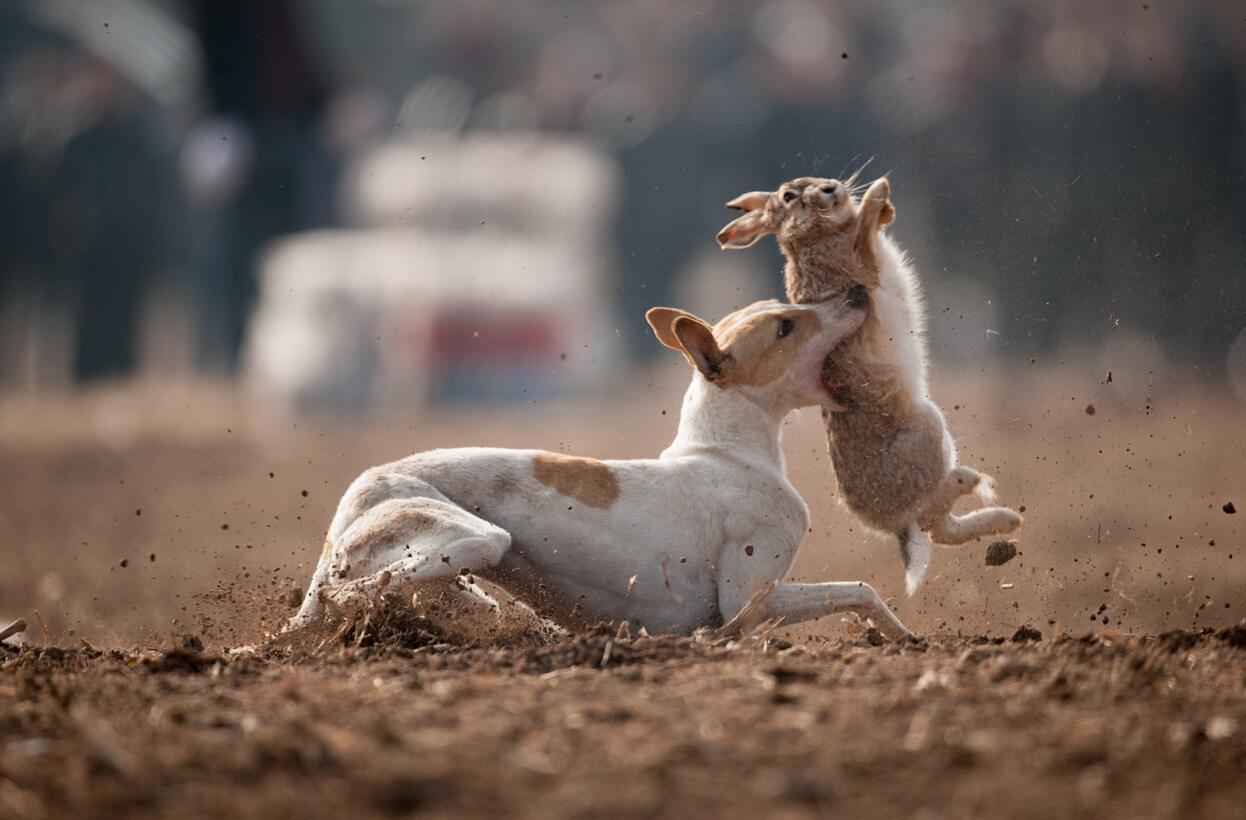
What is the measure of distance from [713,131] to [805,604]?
19.4 metres

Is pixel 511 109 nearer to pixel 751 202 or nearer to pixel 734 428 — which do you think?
pixel 751 202

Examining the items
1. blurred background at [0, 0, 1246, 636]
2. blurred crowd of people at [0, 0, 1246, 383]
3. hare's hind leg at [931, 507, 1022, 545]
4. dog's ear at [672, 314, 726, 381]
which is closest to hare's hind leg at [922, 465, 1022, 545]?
hare's hind leg at [931, 507, 1022, 545]

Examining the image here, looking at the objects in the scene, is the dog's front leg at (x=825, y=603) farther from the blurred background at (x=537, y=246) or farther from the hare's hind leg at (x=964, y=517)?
the blurred background at (x=537, y=246)

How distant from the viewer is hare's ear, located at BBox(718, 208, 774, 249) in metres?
7.04

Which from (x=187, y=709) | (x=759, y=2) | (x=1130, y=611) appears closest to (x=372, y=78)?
(x=759, y=2)

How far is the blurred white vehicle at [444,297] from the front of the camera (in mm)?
21875

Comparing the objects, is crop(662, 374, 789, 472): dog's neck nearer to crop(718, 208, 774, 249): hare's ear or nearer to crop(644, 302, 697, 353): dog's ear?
crop(644, 302, 697, 353): dog's ear

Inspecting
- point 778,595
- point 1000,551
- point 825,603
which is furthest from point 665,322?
point 1000,551

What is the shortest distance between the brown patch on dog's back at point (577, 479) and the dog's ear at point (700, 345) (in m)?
0.63

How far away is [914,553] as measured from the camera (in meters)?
6.73

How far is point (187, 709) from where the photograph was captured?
15.3 ft

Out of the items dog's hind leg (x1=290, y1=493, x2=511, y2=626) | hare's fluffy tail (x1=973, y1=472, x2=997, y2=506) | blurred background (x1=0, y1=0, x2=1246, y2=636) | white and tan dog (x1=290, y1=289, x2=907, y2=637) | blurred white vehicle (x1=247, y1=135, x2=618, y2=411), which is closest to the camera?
dog's hind leg (x1=290, y1=493, x2=511, y2=626)

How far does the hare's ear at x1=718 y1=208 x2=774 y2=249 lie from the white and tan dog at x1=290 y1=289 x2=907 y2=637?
418 mm

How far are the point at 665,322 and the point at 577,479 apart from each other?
2.89 feet
